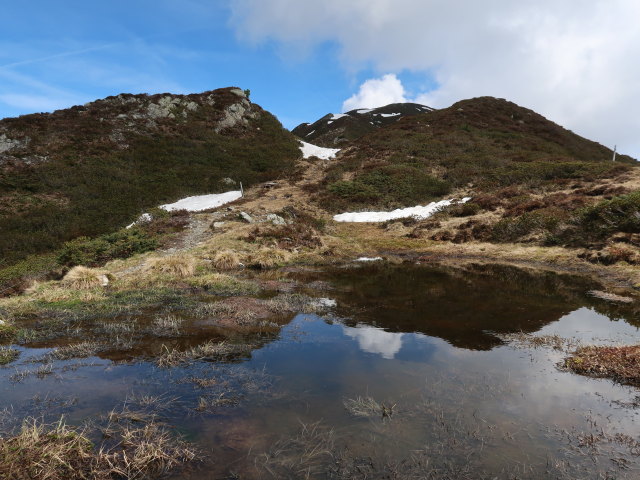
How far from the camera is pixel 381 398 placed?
6.75 m

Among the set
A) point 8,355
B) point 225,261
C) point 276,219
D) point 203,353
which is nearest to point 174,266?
point 225,261

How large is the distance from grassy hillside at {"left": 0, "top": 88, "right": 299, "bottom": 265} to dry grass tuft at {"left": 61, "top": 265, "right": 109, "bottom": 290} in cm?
1251

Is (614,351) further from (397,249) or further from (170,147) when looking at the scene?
(170,147)

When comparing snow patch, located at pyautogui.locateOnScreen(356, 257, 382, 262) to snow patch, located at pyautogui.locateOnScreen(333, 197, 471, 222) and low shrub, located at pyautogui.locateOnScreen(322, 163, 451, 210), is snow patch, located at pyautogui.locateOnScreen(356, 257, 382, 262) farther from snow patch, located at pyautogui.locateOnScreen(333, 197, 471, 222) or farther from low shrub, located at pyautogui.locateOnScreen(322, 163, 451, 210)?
low shrub, located at pyautogui.locateOnScreen(322, 163, 451, 210)

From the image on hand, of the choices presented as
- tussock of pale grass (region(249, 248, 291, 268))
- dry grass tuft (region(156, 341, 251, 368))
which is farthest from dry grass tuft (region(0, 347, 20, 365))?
tussock of pale grass (region(249, 248, 291, 268))

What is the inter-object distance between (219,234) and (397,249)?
490 inches

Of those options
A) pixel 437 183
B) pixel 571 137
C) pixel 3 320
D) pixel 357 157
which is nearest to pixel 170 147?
pixel 357 157

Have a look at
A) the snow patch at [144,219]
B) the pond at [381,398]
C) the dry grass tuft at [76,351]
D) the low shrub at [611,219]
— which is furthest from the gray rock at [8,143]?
the low shrub at [611,219]

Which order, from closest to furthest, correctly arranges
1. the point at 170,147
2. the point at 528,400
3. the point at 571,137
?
the point at 528,400, the point at 170,147, the point at 571,137

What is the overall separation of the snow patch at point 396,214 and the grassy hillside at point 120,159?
14.1 metres

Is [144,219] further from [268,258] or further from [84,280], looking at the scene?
[84,280]

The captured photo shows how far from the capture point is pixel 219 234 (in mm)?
24531

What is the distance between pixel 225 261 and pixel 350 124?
7067 cm

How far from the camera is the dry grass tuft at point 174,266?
55.5 feet
